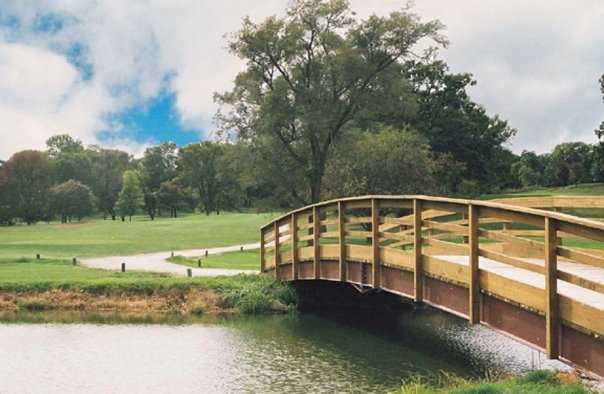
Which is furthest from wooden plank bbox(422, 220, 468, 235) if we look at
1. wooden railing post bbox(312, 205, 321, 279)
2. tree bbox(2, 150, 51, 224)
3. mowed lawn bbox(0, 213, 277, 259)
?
tree bbox(2, 150, 51, 224)

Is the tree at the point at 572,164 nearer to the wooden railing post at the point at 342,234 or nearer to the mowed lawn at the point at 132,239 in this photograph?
the mowed lawn at the point at 132,239

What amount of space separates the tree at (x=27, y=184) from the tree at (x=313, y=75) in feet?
204

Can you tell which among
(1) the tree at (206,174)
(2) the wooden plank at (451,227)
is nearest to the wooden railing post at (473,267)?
(2) the wooden plank at (451,227)

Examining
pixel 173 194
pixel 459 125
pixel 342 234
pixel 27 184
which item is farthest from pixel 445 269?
pixel 27 184

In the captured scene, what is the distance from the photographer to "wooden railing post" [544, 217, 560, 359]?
9.62 m

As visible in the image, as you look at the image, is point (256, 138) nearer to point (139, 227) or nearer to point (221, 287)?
point (221, 287)

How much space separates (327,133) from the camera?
39.9 meters

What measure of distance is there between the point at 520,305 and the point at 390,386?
378 centimetres

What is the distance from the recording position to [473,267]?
11938mm

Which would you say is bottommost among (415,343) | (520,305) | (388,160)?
(415,343)

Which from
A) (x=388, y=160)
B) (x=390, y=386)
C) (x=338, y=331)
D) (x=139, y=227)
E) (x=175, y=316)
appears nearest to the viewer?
(x=390, y=386)

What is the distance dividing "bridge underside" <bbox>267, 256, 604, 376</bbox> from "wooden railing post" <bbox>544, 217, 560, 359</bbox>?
0.10 metres

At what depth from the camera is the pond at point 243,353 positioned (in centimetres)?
1438

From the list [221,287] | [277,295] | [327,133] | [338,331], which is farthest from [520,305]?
[327,133]
